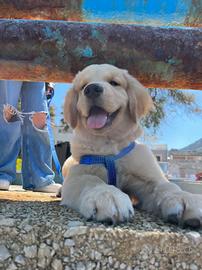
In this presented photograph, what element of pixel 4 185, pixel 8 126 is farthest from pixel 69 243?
pixel 8 126

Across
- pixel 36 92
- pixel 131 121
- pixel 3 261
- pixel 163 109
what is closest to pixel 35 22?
pixel 131 121

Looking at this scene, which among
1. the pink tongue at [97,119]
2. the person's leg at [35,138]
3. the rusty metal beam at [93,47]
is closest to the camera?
the rusty metal beam at [93,47]

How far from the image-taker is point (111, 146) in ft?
6.61

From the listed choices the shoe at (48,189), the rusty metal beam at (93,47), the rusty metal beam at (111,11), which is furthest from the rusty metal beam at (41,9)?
the shoe at (48,189)

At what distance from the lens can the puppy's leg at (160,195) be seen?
56.1 inches

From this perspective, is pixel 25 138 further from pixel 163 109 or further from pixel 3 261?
pixel 163 109

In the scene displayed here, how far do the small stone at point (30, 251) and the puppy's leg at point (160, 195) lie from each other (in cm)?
50

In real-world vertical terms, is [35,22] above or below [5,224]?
above

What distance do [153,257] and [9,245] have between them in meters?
0.44

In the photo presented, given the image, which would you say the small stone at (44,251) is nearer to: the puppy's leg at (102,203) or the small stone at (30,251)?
the small stone at (30,251)

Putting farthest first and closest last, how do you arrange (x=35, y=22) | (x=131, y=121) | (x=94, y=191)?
(x=131, y=121)
(x=35, y=22)
(x=94, y=191)

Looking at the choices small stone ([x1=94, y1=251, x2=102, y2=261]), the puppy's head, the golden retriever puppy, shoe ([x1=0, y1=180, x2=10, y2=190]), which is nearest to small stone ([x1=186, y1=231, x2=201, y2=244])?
the golden retriever puppy

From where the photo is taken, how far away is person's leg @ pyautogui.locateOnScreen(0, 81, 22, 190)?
3.44 metres

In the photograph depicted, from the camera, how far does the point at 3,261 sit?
1205 mm
